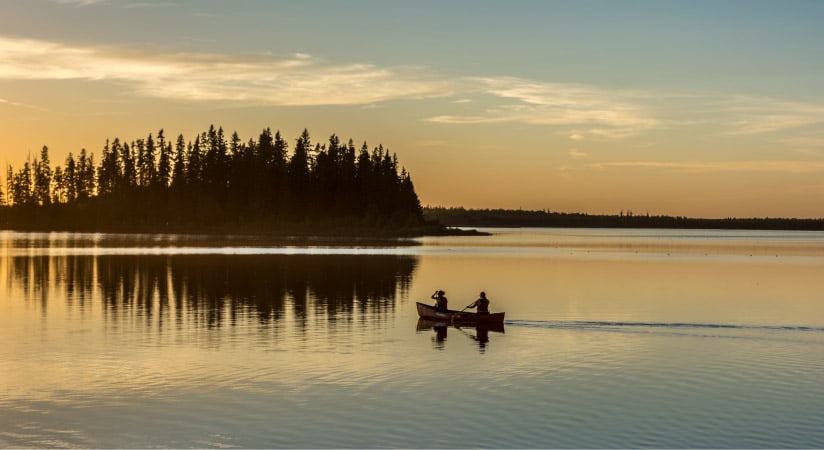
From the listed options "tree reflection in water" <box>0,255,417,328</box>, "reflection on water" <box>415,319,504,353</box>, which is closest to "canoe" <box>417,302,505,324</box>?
"reflection on water" <box>415,319,504,353</box>

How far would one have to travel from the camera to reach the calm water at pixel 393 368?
23375mm

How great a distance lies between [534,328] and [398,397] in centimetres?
2000

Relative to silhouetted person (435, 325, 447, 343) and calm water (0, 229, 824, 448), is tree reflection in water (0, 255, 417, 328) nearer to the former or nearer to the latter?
calm water (0, 229, 824, 448)

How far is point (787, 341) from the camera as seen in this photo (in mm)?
42438

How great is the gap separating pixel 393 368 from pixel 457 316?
1480cm

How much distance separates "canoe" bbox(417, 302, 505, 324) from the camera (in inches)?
1820

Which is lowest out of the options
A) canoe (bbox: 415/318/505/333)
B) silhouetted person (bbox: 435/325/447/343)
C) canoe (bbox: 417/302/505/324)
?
silhouetted person (bbox: 435/325/447/343)

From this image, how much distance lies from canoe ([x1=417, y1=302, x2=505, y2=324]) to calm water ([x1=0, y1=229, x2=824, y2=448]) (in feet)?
3.93

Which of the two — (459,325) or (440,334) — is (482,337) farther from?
(459,325)

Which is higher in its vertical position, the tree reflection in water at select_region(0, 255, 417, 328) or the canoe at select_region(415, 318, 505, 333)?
the tree reflection in water at select_region(0, 255, 417, 328)

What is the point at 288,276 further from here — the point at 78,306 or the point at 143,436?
the point at 143,436

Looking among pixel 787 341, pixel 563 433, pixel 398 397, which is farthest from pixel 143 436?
pixel 787 341

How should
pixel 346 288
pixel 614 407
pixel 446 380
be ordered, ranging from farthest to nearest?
Result: pixel 346 288 < pixel 446 380 < pixel 614 407

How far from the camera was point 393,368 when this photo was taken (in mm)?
32844
